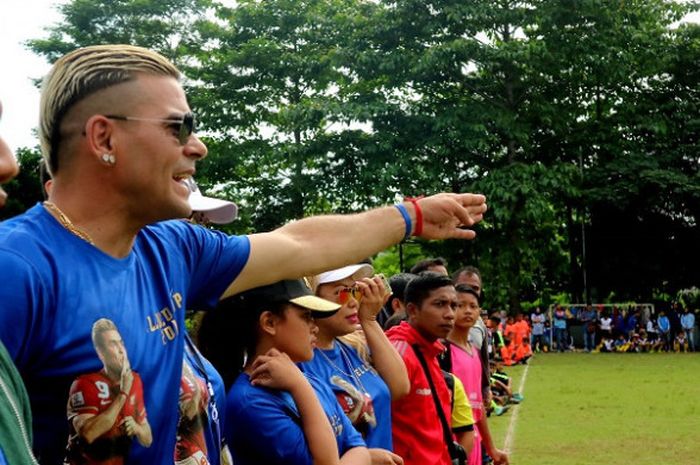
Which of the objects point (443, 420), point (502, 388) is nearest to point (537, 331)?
point (502, 388)

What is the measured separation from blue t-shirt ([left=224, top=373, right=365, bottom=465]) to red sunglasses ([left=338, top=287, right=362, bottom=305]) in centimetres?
127

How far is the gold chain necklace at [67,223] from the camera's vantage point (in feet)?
8.74

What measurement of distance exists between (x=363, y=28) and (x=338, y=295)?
3301 centimetres

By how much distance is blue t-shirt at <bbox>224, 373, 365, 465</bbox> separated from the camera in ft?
12.8

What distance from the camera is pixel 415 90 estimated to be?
3806cm

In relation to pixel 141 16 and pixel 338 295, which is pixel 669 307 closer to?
pixel 141 16

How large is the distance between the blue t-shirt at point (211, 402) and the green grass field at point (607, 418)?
8397mm

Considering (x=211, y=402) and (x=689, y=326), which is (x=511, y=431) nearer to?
(x=211, y=402)

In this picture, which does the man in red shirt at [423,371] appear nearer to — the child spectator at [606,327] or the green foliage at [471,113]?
the green foliage at [471,113]

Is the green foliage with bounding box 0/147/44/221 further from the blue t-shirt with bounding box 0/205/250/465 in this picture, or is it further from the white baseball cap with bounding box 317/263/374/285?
the blue t-shirt with bounding box 0/205/250/465

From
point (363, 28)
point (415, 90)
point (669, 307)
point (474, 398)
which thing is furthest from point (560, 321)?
point (474, 398)

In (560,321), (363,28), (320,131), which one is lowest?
(560,321)

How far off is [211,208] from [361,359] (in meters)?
1.52

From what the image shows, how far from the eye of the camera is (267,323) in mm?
4184
